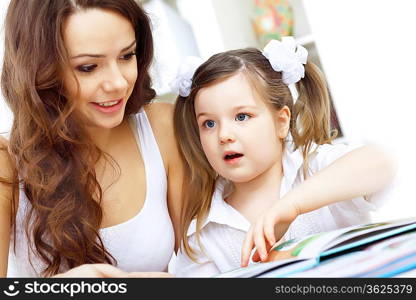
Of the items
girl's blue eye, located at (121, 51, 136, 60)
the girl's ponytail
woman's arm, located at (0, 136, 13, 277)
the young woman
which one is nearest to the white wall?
the girl's ponytail

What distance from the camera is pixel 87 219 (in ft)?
3.02

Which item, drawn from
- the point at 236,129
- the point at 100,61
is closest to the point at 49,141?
the point at 100,61

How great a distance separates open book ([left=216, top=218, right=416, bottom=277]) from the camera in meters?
0.54

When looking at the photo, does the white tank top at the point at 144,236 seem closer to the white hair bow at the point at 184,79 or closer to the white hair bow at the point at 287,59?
the white hair bow at the point at 184,79

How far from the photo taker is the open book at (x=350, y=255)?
0.54 m

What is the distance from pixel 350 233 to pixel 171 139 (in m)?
0.52

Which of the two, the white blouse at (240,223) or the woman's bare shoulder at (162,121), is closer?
the white blouse at (240,223)

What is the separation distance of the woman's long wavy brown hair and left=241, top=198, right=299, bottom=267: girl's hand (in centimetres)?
32

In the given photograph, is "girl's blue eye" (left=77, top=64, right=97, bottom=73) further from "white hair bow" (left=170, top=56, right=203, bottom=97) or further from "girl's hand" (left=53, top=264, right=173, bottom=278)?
"girl's hand" (left=53, top=264, right=173, bottom=278)

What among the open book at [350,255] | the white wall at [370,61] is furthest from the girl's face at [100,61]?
the white wall at [370,61]

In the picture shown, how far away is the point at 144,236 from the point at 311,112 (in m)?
0.39

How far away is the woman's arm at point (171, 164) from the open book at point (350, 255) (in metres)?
0.44

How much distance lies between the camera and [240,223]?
0.94 metres

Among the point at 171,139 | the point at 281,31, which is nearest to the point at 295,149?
the point at 171,139
